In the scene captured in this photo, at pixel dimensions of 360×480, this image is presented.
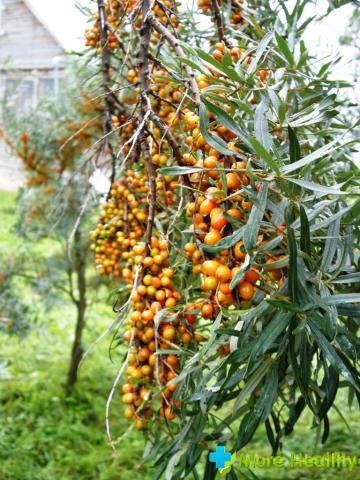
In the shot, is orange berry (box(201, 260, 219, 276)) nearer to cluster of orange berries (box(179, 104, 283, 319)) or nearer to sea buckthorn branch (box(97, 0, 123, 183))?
cluster of orange berries (box(179, 104, 283, 319))

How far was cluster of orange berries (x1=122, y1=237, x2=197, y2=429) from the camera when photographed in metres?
0.81

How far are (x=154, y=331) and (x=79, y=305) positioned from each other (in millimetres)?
2340

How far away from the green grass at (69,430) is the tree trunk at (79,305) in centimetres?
9

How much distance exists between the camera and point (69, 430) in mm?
2797

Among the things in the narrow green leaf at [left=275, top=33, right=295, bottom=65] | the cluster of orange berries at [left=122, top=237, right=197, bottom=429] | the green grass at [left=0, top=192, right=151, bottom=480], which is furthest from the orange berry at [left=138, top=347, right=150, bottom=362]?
the green grass at [left=0, top=192, right=151, bottom=480]

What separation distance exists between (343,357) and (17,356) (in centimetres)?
327

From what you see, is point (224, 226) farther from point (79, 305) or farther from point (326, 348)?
point (79, 305)

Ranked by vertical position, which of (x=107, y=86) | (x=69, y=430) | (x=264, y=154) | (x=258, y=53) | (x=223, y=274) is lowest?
(x=69, y=430)

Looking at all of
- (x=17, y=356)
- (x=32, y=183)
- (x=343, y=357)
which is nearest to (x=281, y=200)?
(x=343, y=357)

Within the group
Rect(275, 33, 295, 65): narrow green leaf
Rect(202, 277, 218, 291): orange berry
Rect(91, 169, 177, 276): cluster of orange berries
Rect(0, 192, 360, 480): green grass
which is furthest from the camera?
Rect(0, 192, 360, 480): green grass

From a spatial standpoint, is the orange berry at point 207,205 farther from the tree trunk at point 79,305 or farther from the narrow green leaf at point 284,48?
the tree trunk at point 79,305

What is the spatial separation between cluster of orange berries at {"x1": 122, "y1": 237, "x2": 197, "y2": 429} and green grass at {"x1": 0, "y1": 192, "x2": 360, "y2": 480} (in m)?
1.15

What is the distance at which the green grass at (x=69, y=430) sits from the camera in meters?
2.37

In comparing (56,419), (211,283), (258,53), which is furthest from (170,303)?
(56,419)
